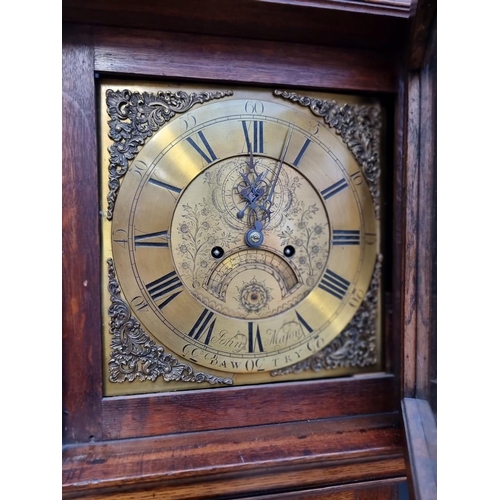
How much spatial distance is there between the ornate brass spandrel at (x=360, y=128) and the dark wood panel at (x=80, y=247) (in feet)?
1.52

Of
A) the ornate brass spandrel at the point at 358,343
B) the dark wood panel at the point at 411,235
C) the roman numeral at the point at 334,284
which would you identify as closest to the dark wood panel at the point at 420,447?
the dark wood panel at the point at 411,235

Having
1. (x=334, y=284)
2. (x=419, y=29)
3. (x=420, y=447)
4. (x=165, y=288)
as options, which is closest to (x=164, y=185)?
(x=165, y=288)

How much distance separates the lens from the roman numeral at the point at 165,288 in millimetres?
776

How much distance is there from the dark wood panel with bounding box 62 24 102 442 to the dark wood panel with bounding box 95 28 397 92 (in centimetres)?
6

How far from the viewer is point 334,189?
0.85 metres

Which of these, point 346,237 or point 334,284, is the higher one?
point 346,237

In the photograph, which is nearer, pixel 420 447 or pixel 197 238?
pixel 420 447

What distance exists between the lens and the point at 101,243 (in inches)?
29.9

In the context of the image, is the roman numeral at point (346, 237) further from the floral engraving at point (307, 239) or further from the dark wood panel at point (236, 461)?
the dark wood panel at point (236, 461)

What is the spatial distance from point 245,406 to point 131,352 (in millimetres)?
273

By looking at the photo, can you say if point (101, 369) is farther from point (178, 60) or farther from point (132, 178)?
point (178, 60)

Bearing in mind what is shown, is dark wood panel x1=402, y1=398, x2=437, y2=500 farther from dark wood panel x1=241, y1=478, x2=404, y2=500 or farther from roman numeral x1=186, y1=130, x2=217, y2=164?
roman numeral x1=186, y1=130, x2=217, y2=164

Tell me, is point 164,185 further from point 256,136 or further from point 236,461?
point 236,461
